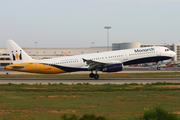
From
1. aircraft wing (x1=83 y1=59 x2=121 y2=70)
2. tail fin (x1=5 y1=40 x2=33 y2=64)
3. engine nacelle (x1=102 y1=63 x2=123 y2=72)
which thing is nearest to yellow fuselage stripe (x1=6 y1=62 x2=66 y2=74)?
tail fin (x1=5 y1=40 x2=33 y2=64)

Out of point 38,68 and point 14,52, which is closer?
point 38,68

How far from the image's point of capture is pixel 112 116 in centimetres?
1402

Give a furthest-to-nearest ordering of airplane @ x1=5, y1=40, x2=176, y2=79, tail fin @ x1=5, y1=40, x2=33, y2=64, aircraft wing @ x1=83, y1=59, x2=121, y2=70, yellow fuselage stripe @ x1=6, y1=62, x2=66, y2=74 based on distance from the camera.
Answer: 1. tail fin @ x1=5, y1=40, x2=33, y2=64
2. airplane @ x1=5, y1=40, x2=176, y2=79
3. yellow fuselage stripe @ x1=6, y1=62, x2=66, y2=74
4. aircraft wing @ x1=83, y1=59, x2=121, y2=70

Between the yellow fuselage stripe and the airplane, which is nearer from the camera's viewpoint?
the yellow fuselage stripe

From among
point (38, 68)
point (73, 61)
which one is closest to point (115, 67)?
point (73, 61)

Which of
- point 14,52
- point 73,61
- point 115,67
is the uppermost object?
point 14,52

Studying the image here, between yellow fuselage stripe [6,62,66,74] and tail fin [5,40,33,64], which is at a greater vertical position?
tail fin [5,40,33,64]

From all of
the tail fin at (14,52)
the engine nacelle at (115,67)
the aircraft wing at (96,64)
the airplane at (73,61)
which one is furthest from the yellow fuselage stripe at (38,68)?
the engine nacelle at (115,67)

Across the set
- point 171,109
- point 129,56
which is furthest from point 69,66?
point 171,109

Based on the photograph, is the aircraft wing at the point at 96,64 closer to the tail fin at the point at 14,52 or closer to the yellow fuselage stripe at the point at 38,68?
the yellow fuselage stripe at the point at 38,68

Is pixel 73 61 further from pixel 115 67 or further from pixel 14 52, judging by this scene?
pixel 14 52

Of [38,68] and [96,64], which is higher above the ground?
[96,64]

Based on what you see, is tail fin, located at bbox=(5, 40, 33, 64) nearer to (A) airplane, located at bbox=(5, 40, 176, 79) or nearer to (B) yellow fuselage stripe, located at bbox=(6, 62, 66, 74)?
(A) airplane, located at bbox=(5, 40, 176, 79)

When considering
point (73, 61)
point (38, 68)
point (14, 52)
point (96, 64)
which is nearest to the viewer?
point (96, 64)
